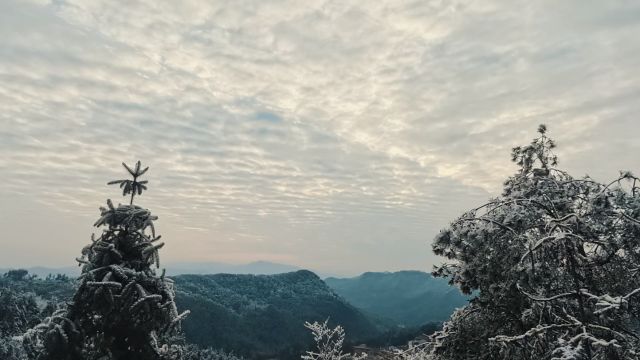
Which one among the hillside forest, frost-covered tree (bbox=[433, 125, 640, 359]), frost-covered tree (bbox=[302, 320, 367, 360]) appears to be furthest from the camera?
frost-covered tree (bbox=[302, 320, 367, 360])

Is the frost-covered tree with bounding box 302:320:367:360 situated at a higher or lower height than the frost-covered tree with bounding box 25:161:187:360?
lower

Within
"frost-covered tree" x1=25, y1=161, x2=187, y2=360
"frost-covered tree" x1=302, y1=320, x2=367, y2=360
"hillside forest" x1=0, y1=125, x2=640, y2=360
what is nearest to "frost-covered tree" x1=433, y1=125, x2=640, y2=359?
"hillside forest" x1=0, y1=125, x2=640, y2=360

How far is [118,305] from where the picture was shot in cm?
1052

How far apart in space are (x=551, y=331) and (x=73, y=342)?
981cm

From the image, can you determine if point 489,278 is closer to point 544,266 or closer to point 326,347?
point 544,266

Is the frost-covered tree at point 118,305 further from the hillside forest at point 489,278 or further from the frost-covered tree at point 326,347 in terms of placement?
the frost-covered tree at point 326,347

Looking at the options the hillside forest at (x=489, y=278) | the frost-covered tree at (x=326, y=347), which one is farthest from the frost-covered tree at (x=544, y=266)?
the frost-covered tree at (x=326, y=347)

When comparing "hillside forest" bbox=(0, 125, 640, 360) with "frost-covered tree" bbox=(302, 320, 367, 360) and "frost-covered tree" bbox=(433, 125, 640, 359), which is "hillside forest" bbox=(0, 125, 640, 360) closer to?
"frost-covered tree" bbox=(433, 125, 640, 359)

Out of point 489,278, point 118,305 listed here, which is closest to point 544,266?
point 489,278

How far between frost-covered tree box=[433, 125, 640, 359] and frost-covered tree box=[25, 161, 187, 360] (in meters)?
6.78

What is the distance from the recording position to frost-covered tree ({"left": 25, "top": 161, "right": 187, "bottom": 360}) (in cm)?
1023

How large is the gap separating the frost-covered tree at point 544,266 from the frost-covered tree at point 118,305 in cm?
678

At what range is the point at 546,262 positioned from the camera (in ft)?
29.6

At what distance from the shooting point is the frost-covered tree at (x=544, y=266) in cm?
799
